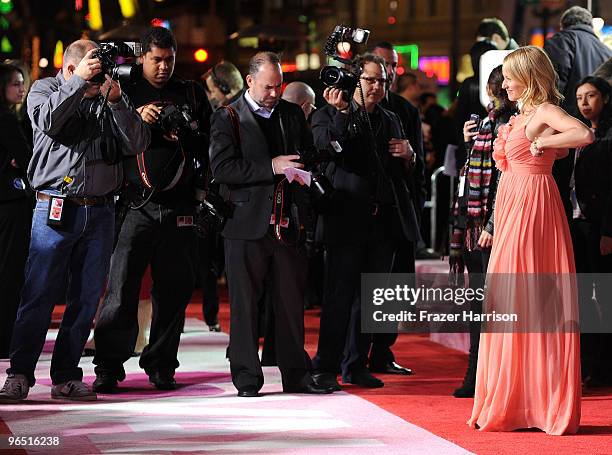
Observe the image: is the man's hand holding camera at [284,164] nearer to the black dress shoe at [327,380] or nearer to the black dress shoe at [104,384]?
the black dress shoe at [327,380]

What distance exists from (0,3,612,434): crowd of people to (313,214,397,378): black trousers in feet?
0.04

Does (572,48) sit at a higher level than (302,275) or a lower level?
higher

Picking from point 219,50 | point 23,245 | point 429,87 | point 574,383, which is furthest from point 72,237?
point 219,50

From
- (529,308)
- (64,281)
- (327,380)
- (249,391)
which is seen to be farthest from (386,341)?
(64,281)

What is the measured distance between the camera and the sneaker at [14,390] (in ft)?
28.7

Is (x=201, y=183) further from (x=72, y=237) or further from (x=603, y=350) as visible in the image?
(x=603, y=350)

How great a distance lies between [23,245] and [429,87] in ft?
27.9

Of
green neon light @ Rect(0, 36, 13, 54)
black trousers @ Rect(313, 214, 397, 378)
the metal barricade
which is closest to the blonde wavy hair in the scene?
black trousers @ Rect(313, 214, 397, 378)

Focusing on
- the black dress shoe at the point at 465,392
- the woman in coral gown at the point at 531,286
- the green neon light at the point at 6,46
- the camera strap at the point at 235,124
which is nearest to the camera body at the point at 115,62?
the camera strap at the point at 235,124

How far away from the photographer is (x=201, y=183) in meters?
9.52

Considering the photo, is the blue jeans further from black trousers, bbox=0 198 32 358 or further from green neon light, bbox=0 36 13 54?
green neon light, bbox=0 36 13 54

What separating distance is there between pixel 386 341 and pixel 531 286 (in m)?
2.58

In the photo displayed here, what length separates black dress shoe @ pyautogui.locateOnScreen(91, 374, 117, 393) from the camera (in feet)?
30.3

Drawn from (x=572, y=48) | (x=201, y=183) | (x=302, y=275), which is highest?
(x=572, y=48)
